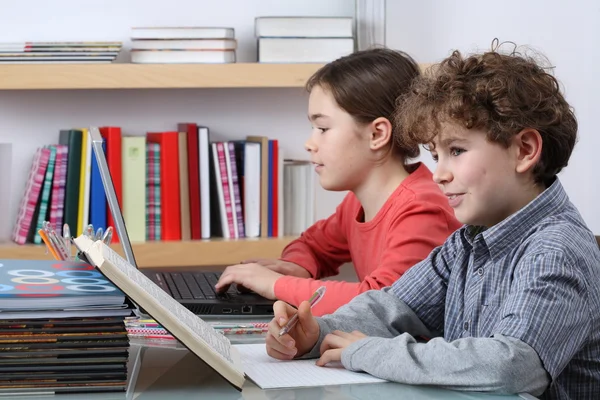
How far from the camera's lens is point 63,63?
2441 millimetres

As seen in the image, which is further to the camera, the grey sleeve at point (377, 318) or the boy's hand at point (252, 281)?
the boy's hand at point (252, 281)

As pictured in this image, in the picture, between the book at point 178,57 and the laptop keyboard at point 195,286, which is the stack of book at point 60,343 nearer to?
the laptop keyboard at point 195,286

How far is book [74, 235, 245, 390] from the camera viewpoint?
0.85 m

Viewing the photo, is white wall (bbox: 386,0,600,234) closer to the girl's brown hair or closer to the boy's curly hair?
the girl's brown hair

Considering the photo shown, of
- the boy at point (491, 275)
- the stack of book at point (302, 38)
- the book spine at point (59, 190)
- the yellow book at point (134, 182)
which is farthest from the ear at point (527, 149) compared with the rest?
the book spine at point (59, 190)

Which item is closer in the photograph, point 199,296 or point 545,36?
point 199,296

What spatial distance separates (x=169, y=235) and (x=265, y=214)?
29 centimetres

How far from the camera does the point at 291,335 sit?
1.14m

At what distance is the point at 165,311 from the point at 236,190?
173 centimetres

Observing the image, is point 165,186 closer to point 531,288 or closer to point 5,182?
point 5,182

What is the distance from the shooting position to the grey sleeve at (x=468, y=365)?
0.95m

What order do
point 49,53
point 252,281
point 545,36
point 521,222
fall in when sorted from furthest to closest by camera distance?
point 545,36, point 49,53, point 252,281, point 521,222

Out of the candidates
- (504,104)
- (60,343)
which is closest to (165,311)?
(60,343)

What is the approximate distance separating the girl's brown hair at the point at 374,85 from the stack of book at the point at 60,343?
0.93 m
